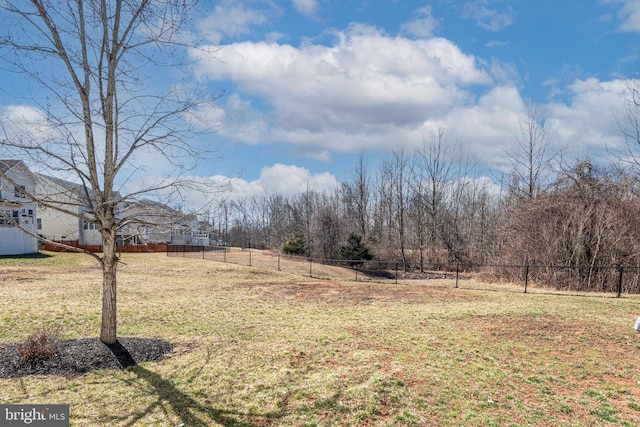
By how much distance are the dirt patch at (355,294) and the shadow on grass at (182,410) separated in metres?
6.45

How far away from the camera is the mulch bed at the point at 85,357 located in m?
4.66

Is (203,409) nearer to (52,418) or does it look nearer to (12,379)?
(52,418)

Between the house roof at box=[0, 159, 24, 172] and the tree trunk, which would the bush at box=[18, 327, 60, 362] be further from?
the house roof at box=[0, 159, 24, 172]

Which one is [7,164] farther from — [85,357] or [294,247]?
[294,247]

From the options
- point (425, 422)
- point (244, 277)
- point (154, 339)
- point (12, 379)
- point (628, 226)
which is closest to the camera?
point (425, 422)

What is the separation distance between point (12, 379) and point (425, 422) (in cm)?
482

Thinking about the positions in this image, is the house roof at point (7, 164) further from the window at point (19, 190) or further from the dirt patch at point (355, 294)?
the dirt patch at point (355, 294)

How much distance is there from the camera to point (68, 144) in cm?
512

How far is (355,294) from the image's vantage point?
462 inches

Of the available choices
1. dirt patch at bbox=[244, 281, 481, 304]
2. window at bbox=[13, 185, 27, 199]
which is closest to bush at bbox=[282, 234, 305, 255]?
dirt patch at bbox=[244, 281, 481, 304]

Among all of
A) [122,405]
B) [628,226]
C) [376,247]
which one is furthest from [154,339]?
[376,247]

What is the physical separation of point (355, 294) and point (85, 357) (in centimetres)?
805

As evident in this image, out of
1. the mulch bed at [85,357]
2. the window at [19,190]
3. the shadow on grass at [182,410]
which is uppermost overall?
the window at [19,190]

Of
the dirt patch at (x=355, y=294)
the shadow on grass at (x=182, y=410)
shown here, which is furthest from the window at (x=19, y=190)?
the dirt patch at (x=355, y=294)
